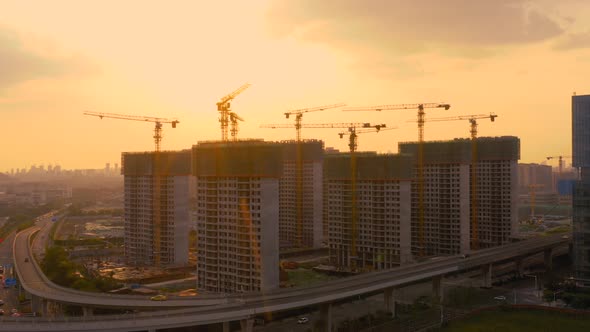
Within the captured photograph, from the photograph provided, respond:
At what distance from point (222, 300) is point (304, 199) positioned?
44.6 m

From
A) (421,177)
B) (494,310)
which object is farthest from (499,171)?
(494,310)

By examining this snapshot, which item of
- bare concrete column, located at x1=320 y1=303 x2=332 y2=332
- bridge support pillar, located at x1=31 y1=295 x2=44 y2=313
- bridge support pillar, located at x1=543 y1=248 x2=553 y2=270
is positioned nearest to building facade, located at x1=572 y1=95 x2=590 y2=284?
bridge support pillar, located at x1=543 y1=248 x2=553 y2=270

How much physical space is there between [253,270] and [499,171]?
148 ft

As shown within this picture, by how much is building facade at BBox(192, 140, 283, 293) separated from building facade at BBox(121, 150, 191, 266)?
19498 mm

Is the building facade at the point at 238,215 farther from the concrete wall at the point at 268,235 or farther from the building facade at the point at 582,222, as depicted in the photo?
the building facade at the point at 582,222

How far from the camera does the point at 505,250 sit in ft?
201

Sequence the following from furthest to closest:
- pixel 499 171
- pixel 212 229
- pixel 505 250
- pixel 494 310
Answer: pixel 499 171 → pixel 505 250 → pixel 212 229 → pixel 494 310

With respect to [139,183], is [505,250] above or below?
below

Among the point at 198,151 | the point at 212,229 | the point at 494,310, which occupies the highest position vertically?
the point at 198,151

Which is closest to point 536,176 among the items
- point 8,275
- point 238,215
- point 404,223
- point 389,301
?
point 404,223

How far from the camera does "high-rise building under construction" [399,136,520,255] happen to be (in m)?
69.6

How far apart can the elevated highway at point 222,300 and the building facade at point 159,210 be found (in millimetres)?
15022

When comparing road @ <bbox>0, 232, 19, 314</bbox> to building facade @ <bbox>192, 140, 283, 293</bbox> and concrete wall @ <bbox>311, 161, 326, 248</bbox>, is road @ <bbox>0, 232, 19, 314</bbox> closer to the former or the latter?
building facade @ <bbox>192, 140, 283, 293</bbox>

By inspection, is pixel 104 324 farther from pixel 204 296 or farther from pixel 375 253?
pixel 375 253
